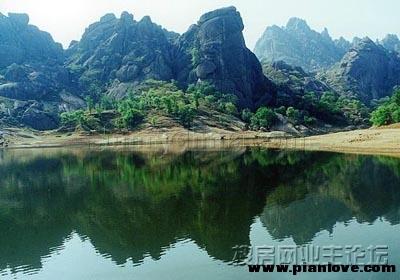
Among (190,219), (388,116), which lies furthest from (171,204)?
(388,116)

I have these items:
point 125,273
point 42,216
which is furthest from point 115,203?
point 125,273

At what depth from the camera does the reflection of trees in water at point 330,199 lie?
4419 centimetres

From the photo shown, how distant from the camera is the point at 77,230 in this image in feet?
158

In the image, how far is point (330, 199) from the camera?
183ft

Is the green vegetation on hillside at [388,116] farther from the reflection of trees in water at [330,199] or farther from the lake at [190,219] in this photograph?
the reflection of trees in water at [330,199]

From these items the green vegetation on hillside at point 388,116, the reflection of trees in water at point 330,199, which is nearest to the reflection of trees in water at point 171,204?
the reflection of trees in water at point 330,199

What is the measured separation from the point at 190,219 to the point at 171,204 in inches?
361

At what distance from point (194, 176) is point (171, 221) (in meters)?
34.2

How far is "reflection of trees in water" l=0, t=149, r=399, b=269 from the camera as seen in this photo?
41812 mm

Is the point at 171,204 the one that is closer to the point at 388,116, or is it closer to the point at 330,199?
the point at 330,199

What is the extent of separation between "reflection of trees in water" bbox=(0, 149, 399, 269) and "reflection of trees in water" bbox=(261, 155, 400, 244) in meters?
0.12

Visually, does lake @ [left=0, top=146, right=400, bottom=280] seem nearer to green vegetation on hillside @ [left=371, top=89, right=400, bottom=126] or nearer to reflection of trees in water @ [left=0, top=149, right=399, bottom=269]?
reflection of trees in water @ [left=0, top=149, right=399, bottom=269]

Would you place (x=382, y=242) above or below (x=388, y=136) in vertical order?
below

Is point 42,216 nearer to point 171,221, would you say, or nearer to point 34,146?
point 171,221
